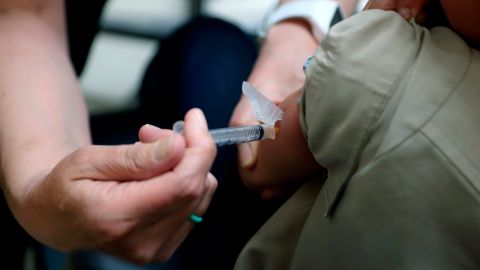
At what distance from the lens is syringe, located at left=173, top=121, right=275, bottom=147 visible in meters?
0.50

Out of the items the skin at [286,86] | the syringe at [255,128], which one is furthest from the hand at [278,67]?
the syringe at [255,128]

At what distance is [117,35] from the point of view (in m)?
1.87

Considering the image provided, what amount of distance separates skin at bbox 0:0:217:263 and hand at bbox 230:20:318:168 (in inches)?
8.5

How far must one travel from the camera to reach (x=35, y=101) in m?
0.67

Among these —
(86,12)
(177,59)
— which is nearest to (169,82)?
(177,59)

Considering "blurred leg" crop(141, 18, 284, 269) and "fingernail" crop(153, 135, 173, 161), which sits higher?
"fingernail" crop(153, 135, 173, 161)

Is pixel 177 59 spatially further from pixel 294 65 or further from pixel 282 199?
pixel 282 199

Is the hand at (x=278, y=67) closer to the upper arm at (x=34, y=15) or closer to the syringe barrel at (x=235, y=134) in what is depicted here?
the syringe barrel at (x=235, y=134)

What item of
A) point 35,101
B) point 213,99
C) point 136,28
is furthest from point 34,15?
point 136,28

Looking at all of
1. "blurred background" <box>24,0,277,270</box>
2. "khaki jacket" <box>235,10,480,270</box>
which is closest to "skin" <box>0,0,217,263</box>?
"khaki jacket" <box>235,10,480,270</box>

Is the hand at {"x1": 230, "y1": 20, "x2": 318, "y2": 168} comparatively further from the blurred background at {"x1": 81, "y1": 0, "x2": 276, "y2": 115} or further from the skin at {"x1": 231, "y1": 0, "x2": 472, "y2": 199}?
the blurred background at {"x1": 81, "y1": 0, "x2": 276, "y2": 115}

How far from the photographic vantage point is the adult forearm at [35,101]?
601mm

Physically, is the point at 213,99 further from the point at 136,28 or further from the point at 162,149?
the point at 136,28

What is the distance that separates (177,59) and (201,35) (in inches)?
2.4
